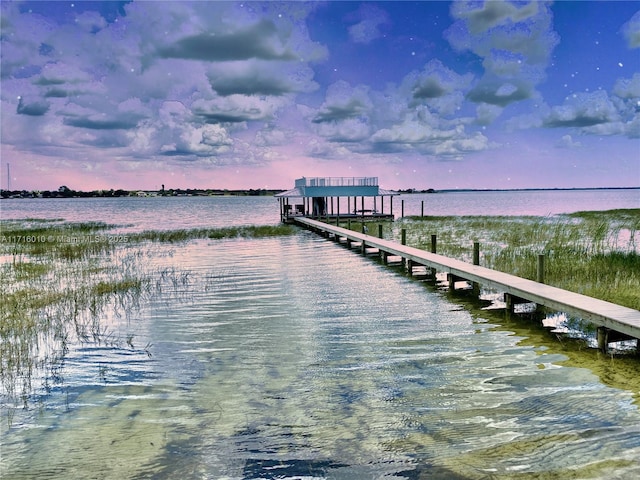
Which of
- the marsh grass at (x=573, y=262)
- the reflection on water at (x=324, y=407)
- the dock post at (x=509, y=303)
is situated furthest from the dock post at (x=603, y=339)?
the dock post at (x=509, y=303)

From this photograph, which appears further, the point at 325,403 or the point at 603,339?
the point at 603,339

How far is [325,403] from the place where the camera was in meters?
6.10

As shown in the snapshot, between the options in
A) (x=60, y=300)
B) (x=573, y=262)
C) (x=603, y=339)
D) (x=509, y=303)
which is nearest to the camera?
(x=603, y=339)

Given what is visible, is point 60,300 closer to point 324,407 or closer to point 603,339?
point 324,407

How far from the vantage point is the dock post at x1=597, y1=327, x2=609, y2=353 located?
8.02 metres

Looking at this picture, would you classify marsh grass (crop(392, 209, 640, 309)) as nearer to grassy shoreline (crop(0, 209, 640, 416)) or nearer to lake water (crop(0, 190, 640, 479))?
grassy shoreline (crop(0, 209, 640, 416))

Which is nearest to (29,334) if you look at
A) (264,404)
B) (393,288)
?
(264,404)

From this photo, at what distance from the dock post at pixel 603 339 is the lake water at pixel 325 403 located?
29cm

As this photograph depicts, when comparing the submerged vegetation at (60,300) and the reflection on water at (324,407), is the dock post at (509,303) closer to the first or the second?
the reflection on water at (324,407)

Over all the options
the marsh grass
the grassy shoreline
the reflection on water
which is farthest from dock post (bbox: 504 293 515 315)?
the grassy shoreline

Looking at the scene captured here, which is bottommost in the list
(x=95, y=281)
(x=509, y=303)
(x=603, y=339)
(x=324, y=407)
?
(x=324, y=407)

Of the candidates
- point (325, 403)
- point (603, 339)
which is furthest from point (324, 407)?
point (603, 339)

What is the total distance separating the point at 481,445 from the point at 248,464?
7.34 ft

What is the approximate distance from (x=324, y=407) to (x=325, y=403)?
4.7 inches
